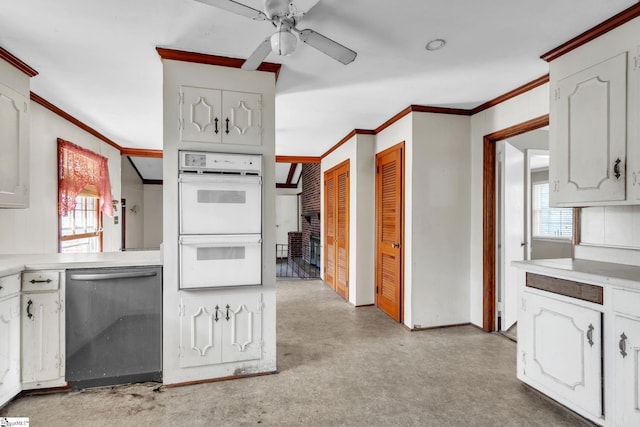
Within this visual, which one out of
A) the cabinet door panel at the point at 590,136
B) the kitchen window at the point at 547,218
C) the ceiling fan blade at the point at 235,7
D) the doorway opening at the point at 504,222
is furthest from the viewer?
the kitchen window at the point at 547,218

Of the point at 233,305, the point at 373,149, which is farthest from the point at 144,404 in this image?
the point at 373,149

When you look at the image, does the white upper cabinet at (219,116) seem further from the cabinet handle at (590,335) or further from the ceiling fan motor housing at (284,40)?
the cabinet handle at (590,335)

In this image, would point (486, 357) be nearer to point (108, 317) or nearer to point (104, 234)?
point (108, 317)

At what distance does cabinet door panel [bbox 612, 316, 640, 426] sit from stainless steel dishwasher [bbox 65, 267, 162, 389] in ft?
9.49

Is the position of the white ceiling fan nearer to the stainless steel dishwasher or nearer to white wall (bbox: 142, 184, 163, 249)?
the stainless steel dishwasher

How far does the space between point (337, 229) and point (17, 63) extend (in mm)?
4142

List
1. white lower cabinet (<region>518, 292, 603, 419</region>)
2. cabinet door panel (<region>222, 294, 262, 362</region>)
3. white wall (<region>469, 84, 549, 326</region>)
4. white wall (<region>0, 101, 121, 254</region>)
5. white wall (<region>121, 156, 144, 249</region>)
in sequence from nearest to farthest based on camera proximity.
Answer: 1. white lower cabinet (<region>518, 292, 603, 419</region>)
2. cabinet door panel (<region>222, 294, 262, 362</region>)
3. white wall (<region>0, 101, 121, 254</region>)
4. white wall (<region>469, 84, 549, 326</region>)
5. white wall (<region>121, 156, 144, 249</region>)

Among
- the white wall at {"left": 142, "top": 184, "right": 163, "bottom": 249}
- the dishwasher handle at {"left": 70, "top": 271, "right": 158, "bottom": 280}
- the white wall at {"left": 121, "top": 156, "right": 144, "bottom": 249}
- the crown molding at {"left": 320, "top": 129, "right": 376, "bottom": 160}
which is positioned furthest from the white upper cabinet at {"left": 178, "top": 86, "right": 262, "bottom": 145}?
the white wall at {"left": 142, "top": 184, "right": 163, "bottom": 249}

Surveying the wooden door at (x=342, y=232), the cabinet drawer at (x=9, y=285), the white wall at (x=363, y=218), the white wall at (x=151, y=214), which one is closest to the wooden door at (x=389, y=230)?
the white wall at (x=363, y=218)

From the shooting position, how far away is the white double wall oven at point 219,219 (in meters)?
2.36

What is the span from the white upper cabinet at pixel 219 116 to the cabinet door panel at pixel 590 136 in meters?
2.23

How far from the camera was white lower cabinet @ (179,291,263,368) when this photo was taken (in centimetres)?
239

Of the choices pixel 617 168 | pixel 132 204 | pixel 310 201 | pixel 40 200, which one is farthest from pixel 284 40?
pixel 132 204

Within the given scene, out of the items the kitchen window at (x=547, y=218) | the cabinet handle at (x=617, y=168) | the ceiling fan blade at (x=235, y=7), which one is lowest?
the kitchen window at (x=547, y=218)
